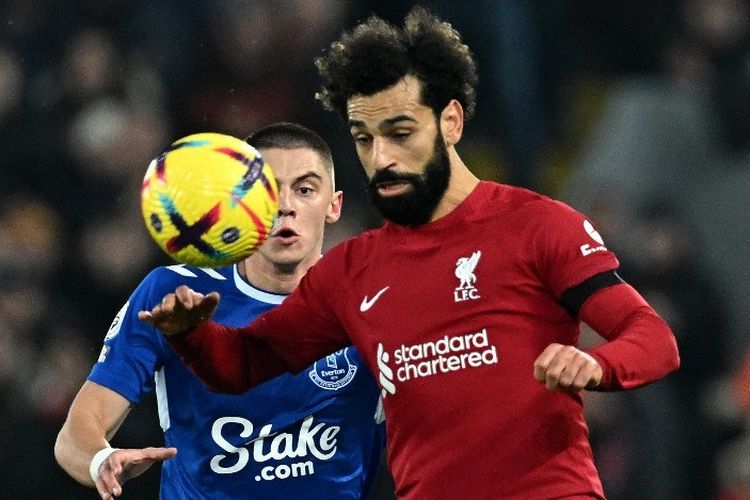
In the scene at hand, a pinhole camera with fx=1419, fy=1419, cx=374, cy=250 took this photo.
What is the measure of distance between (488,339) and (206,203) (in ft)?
2.81

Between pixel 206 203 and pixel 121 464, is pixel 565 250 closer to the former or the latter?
pixel 206 203

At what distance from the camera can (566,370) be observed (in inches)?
134

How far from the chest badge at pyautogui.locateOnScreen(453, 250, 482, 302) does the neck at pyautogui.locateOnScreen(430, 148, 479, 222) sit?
20 centimetres

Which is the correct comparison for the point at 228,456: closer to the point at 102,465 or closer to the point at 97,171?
the point at 102,465

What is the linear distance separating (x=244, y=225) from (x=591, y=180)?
199 inches

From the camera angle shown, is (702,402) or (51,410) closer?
(51,410)

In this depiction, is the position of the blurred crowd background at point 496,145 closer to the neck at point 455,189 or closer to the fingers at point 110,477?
the fingers at point 110,477

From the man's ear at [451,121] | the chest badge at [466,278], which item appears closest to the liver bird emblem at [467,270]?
the chest badge at [466,278]

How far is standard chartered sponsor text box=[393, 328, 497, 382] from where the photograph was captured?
3.88 m

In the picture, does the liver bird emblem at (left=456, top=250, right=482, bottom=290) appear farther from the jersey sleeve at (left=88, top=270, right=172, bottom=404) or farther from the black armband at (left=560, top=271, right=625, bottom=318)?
the jersey sleeve at (left=88, top=270, right=172, bottom=404)

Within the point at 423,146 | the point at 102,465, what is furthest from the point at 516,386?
the point at 102,465

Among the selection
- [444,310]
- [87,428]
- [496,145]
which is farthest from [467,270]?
[496,145]

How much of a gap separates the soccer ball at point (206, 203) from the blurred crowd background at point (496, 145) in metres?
3.50

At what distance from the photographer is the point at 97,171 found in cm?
822
